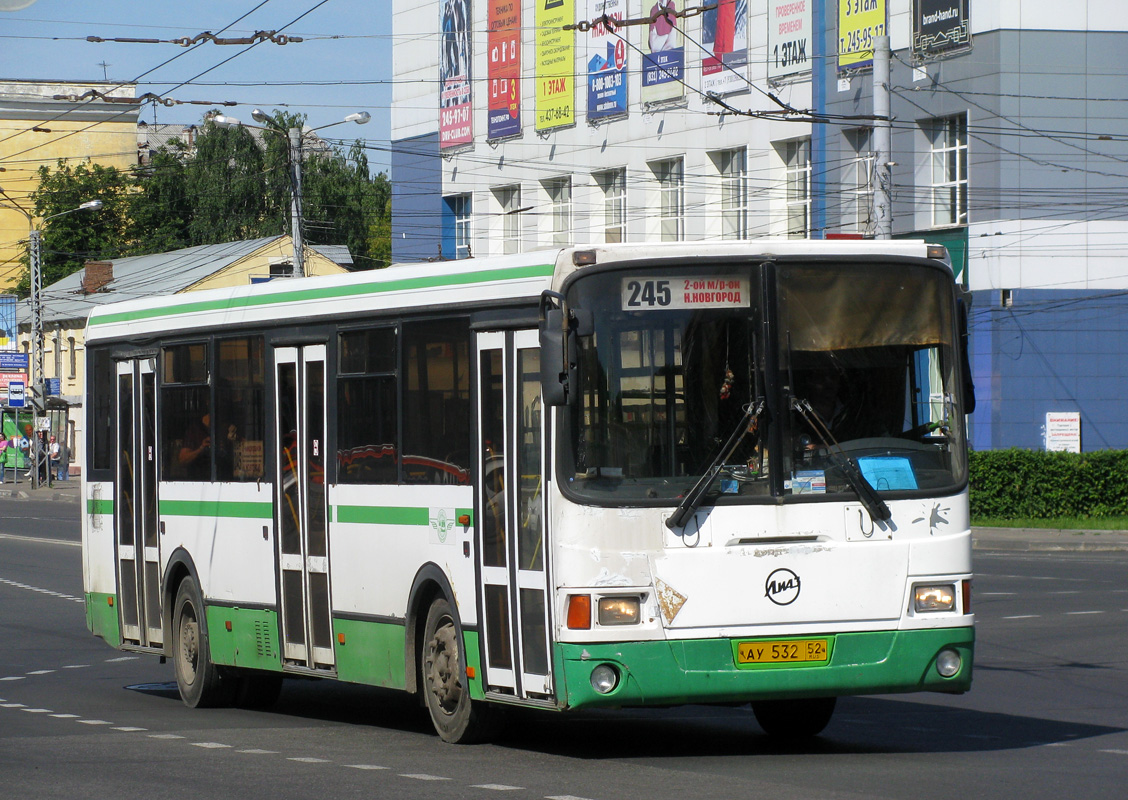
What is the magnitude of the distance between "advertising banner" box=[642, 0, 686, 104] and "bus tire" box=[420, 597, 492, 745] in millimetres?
42909

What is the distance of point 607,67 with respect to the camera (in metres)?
55.4

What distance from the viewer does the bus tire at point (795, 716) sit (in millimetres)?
10289

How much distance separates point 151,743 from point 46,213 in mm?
82570

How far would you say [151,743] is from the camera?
1050cm

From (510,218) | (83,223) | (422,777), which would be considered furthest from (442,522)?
(83,223)

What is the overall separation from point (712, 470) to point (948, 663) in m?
1.50

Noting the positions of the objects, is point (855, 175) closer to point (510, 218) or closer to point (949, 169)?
point (949, 169)

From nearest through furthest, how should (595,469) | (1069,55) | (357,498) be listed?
(595,469)
(357,498)
(1069,55)

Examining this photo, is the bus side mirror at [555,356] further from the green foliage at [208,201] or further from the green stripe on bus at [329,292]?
the green foliage at [208,201]

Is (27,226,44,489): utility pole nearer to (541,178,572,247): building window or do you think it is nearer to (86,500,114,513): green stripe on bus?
(541,178,572,247): building window

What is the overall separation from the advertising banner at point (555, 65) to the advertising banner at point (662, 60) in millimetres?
2838

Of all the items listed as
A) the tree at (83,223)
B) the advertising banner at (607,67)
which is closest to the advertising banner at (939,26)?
the advertising banner at (607,67)

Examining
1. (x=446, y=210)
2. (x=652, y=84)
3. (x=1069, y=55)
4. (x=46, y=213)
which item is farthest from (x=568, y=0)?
(x=46, y=213)

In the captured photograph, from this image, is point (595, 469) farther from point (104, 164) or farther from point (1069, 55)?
point (104, 164)
